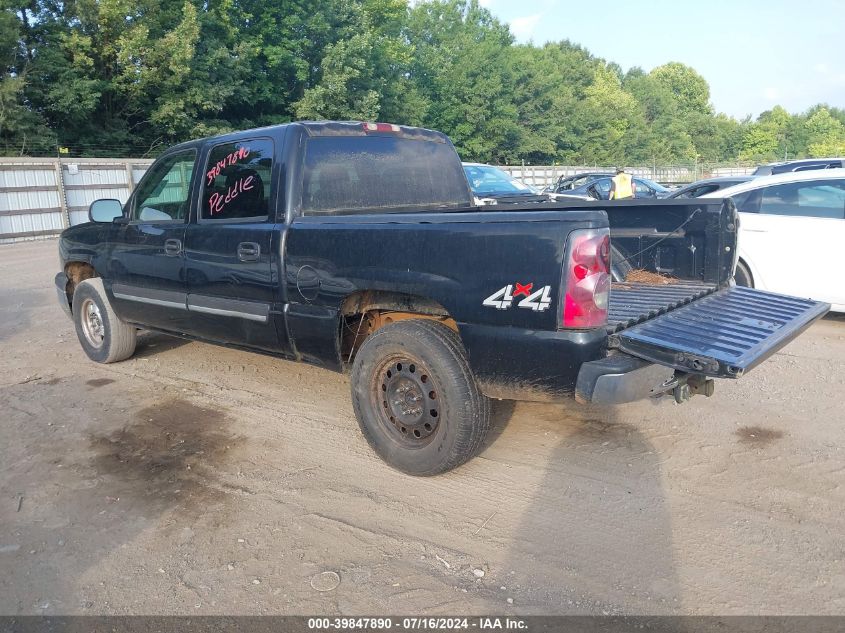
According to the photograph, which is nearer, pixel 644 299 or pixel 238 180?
pixel 644 299

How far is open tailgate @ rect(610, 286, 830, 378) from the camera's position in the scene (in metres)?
3.11

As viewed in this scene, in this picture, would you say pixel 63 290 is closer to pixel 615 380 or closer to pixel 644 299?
pixel 644 299


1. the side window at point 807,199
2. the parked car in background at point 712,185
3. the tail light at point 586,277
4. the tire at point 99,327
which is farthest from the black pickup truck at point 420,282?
the parked car in background at point 712,185

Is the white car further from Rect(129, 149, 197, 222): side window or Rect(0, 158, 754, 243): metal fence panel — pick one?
Rect(0, 158, 754, 243): metal fence panel

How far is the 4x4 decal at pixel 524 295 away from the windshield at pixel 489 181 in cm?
932

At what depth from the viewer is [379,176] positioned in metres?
4.78

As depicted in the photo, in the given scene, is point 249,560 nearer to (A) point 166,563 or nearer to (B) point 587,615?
(A) point 166,563

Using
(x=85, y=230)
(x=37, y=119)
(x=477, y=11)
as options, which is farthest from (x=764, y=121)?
(x=85, y=230)

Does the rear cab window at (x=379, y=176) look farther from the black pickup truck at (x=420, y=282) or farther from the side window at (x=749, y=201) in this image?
the side window at (x=749, y=201)

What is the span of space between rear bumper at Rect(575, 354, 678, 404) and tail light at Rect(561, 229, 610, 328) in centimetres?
20

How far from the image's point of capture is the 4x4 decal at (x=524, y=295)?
3209 millimetres

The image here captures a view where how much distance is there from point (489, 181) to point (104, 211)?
341 inches

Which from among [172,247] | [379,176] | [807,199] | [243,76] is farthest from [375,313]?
[243,76]

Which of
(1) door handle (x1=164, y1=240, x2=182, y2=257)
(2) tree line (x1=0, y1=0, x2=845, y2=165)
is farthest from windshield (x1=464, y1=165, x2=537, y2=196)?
(2) tree line (x1=0, y1=0, x2=845, y2=165)
